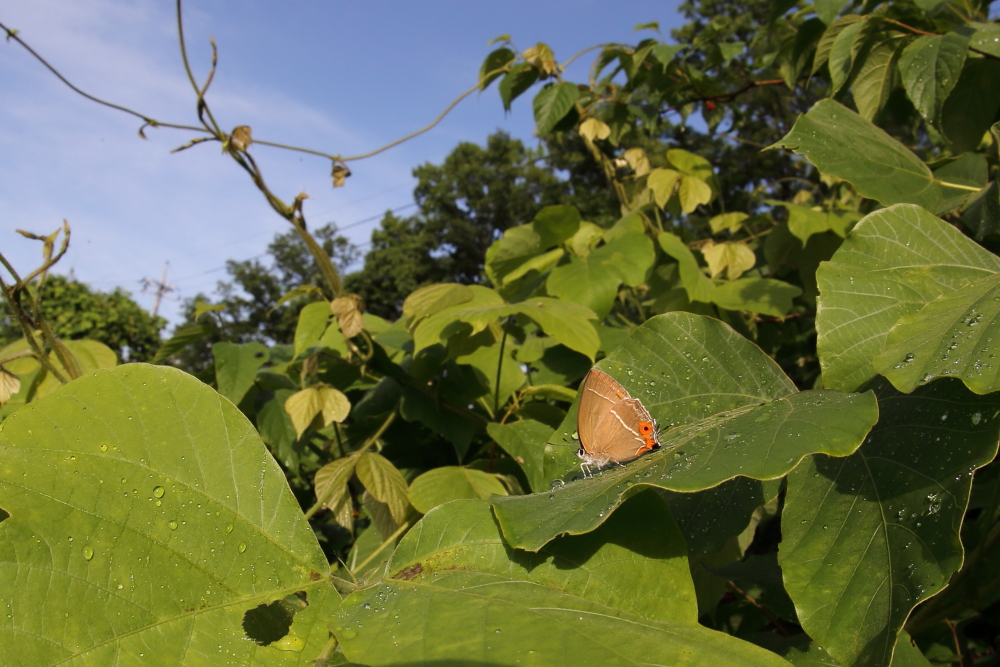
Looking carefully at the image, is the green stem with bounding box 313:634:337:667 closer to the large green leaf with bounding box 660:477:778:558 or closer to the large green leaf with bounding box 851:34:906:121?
the large green leaf with bounding box 660:477:778:558

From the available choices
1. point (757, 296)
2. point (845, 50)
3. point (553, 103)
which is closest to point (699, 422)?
point (757, 296)

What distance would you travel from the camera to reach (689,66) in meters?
2.26

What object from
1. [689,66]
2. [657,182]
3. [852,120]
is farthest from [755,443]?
[689,66]

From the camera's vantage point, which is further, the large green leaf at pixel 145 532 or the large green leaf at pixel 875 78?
the large green leaf at pixel 875 78

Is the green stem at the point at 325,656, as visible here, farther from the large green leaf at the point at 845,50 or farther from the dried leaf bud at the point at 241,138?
the large green leaf at the point at 845,50

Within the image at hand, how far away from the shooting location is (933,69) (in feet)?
4.03

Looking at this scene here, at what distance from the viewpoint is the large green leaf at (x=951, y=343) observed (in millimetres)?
543

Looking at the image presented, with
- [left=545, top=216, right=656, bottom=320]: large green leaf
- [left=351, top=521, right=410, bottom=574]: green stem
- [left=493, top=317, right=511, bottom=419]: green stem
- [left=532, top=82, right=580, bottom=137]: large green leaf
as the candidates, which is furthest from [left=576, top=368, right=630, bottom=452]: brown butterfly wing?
[left=532, top=82, right=580, bottom=137]: large green leaf

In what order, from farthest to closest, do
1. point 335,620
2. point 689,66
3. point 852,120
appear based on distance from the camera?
point 689,66 → point 852,120 → point 335,620

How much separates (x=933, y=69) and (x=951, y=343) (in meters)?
0.93

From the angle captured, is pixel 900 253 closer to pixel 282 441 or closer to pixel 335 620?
pixel 335 620

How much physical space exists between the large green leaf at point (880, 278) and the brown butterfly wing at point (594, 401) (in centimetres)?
23

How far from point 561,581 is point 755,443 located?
0.69ft

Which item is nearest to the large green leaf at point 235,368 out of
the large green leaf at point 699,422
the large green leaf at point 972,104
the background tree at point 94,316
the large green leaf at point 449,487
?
the large green leaf at point 449,487
